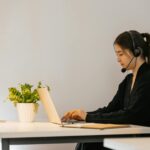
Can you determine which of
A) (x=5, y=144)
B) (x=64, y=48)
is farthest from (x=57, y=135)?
(x=64, y=48)

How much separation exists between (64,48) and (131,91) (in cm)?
78

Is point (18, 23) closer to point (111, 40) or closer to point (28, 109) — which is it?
point (111, 40)

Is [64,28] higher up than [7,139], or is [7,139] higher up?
[64,28]

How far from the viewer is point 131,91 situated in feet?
6.81

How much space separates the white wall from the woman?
40 centimetres

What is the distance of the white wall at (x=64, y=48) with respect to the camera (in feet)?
8.46

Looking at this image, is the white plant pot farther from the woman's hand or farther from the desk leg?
the desk leg

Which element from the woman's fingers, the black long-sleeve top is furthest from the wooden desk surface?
the woman's fingers

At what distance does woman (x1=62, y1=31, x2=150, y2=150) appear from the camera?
1.78m

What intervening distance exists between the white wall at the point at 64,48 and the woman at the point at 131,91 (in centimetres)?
40

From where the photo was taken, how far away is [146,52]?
2123 mm

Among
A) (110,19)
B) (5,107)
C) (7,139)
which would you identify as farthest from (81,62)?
(7,139)

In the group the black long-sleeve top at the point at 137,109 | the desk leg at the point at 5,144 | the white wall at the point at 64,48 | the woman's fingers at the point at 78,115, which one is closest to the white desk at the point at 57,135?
the desk leg at the point at 5,144

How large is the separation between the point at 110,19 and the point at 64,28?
1.27 feet
